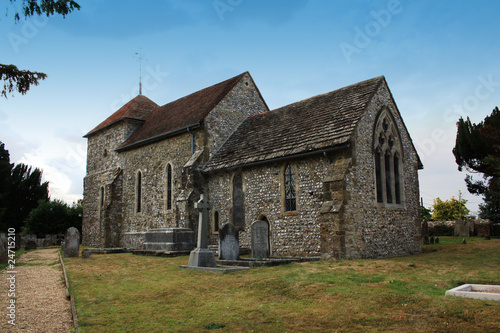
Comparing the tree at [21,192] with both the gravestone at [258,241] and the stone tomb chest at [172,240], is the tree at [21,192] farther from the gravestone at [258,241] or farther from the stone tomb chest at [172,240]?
the gravestone at [258,241]

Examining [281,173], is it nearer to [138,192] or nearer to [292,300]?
[292,300]

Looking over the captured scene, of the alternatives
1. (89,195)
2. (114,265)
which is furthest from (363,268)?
(89,195)

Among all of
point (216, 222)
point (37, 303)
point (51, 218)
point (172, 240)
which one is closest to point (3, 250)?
point (172, 240)

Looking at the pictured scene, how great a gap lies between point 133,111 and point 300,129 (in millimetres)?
17392

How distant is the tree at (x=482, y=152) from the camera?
30.5 meters

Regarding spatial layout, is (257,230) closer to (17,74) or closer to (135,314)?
(135,314)

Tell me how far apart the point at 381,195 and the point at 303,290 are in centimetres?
1024

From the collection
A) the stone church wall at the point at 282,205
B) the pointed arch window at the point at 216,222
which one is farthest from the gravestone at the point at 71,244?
the stone church wall at the point at 282,205

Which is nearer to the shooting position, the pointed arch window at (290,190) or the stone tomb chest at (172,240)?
the pointed arch window at (290,190)

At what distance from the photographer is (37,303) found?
850 cm

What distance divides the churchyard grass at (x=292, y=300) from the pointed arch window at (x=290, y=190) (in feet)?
17.4

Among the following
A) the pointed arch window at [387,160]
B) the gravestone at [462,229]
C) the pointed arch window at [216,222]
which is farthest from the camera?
the gravestone at [462,229]

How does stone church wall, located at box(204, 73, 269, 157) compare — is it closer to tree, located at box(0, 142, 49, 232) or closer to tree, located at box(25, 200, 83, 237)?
tree, located at box(25, 200, 83, 237)

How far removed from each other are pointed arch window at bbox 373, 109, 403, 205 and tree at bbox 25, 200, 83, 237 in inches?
1178
